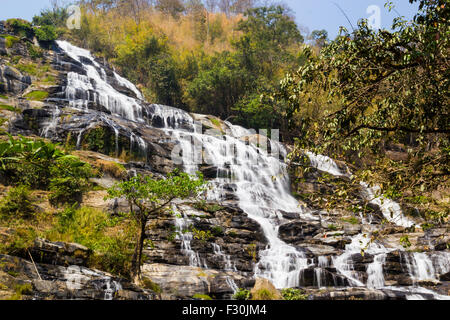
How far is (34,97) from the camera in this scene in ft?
69.3

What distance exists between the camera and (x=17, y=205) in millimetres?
10562

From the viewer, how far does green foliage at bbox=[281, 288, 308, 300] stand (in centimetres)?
980

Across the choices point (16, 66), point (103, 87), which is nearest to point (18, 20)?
point (16, 66)

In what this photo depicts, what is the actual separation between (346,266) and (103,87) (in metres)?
21.7

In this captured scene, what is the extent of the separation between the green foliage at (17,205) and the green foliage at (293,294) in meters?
7.80

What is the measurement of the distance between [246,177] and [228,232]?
262 inches

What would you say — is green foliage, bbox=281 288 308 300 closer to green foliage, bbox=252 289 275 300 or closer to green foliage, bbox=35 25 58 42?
green foliage, bbox=252 289 275 300

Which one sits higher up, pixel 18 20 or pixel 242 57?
pixel 18 20

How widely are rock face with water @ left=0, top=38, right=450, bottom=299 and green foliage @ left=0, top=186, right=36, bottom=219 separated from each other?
7.71 ft

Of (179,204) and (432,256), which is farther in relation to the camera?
(179,204)

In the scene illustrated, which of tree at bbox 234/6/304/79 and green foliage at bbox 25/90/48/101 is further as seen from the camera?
tree at bbox 234/6/304/79

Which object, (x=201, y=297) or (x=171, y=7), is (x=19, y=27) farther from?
(x=201, y=297)

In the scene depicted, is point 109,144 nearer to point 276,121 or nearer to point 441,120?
point 441,120

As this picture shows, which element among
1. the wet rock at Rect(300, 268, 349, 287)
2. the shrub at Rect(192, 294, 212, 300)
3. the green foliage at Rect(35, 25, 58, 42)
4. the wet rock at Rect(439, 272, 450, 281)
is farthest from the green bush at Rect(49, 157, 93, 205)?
the green foliage at Rect(35, 25, 58, 42)
